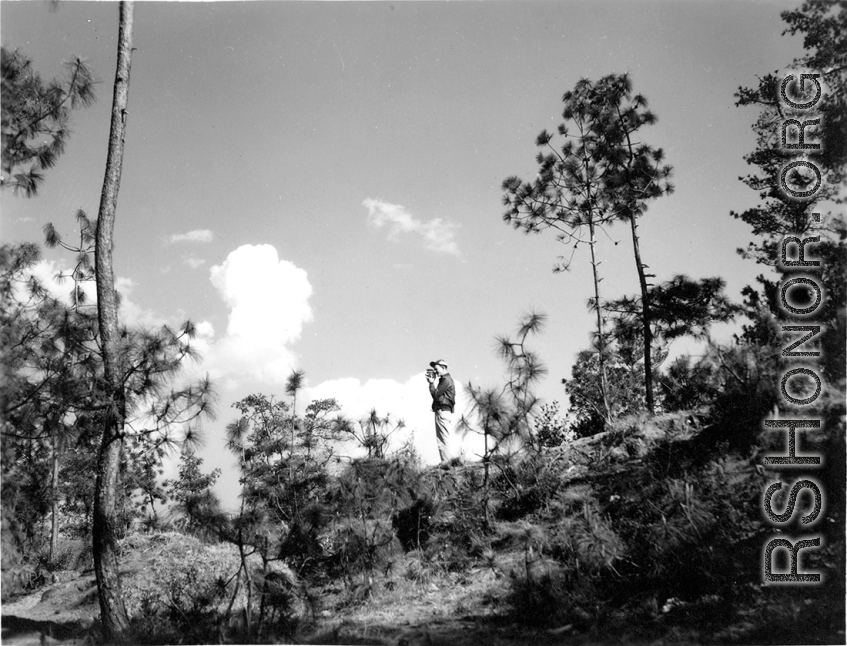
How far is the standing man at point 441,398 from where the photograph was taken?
8.37 meters

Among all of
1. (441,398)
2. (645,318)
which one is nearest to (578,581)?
(441,398)

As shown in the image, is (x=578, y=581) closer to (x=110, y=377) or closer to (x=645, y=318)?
(x=110, y=377)

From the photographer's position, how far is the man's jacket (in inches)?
329

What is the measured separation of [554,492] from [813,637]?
3470mm

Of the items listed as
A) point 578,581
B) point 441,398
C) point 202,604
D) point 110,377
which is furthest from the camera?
point 441,398

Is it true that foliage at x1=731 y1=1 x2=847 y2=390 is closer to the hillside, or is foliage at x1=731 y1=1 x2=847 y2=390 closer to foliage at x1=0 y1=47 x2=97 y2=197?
the hillside

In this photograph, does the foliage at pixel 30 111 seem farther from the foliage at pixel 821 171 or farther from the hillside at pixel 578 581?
the foliage at pixel 821 171

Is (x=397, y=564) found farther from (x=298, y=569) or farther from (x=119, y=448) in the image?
(x=119, y=448)

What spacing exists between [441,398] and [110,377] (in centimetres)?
448

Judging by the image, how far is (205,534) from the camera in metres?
4.91

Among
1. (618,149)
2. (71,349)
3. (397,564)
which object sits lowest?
(397,564)

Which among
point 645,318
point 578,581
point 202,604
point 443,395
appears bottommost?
point 202,604

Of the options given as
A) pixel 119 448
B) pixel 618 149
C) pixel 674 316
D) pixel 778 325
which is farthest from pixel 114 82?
pixel 674 316

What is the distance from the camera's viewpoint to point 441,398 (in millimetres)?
8359
